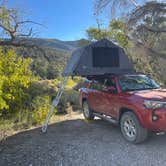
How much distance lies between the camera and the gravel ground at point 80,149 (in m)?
4.76

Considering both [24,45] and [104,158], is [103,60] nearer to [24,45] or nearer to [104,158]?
[104,158]

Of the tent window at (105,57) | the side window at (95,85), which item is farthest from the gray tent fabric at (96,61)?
the side window at (95,85)

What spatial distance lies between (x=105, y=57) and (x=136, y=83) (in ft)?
5.11

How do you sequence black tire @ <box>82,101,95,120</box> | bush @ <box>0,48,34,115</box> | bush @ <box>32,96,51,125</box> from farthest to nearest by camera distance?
bush @ <box>32,96,51,125</box> → black tire @ <box>82,101,95,120</box> → bush @ <box>0,48,34,115</box>

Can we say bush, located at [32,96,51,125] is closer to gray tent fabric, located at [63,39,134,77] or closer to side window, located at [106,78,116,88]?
gray tent fabric, located at [63,39,134,77]

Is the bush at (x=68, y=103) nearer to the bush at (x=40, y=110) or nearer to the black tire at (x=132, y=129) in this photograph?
the bush at (x=40, y=110)

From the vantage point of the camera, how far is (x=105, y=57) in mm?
7664

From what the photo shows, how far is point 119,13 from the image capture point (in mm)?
9234

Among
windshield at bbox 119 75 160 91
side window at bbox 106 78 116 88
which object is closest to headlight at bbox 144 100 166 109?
windshield at bbox 119 75 160 91

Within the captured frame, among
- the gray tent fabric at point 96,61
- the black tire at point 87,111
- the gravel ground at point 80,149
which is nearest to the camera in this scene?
the gravel ground at point 80,149

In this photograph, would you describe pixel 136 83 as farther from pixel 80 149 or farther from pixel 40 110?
pixel 40 110

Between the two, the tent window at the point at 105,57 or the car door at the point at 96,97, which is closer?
the car door at the point at 96,97

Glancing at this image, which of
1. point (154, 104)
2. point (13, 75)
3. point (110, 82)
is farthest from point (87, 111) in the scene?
point (154, 104)

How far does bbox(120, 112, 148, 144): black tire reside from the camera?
5.44 m
